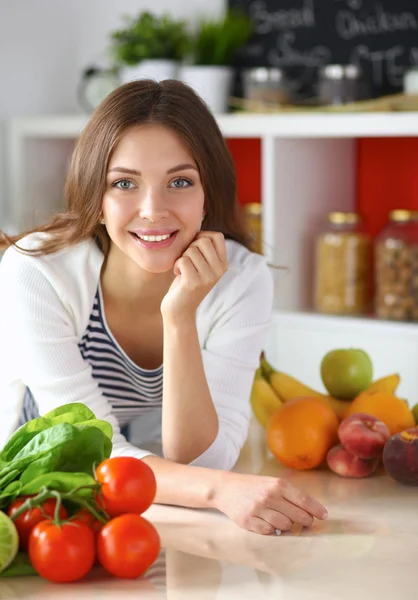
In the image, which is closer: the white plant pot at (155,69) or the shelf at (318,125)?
the shelf at (318,125)

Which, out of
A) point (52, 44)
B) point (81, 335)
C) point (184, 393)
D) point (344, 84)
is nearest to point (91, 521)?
point (184, 393)

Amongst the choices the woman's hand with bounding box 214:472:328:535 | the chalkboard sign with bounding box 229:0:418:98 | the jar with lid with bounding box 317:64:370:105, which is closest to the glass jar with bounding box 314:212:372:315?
the jar with lid with bounding box 317:64:370:105

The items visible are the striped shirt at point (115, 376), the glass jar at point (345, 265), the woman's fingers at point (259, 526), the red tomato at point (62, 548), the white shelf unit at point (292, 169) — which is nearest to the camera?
the red tomato at point (62, 548)

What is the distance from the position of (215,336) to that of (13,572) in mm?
608

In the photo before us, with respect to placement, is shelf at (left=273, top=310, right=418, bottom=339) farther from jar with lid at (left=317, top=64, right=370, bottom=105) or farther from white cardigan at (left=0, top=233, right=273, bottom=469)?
white cardigan at (left=0, top=233, right=273, bottom=469)

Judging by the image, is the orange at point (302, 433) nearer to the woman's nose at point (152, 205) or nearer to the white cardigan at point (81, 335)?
the white cardigan at point (81, 335)

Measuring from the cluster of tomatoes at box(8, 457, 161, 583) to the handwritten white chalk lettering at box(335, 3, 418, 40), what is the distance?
2.24 metres

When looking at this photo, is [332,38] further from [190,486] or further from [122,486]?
[122,486]

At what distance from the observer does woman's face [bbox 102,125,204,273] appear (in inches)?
52.1

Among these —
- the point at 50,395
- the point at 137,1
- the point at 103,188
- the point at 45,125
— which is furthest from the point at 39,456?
the point at 137,1

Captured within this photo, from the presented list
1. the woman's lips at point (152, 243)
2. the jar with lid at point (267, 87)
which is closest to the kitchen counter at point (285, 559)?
the woman's lips at point (152, 243)

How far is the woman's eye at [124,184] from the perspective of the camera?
1.34 m

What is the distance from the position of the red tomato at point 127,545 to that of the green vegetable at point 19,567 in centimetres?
7

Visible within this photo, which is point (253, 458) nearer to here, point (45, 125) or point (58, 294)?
point (58, 294)
